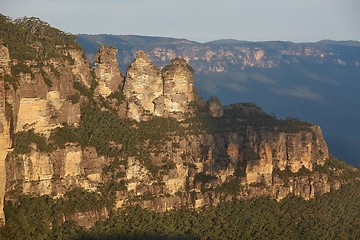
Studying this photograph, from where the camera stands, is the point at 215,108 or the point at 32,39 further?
the point at 215,108

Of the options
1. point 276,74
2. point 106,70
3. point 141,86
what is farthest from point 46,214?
point 276,74

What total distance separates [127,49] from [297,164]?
92475mm

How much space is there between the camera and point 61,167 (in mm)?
46125

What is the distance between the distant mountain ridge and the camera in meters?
145

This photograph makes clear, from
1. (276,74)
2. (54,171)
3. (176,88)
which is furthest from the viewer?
(276,74)

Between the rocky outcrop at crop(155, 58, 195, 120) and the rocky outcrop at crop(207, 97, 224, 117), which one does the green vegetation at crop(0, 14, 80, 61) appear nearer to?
the rocky outcrop at crop(155, 58, 195, 120)

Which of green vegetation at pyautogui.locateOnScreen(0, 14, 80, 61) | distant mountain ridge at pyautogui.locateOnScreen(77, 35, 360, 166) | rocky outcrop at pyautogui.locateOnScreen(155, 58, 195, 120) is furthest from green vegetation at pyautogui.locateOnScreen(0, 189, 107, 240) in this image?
distant mountain ridge at pyautogui.locateOnScreen(77, 35, 360, 166)

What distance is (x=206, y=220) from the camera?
5175 centimetres

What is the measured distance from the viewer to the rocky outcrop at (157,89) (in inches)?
2212

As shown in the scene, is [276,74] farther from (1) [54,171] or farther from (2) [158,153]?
(1) [54,171]

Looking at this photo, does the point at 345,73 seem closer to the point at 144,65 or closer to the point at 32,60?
the point at 144,65

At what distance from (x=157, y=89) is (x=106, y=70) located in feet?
15.3

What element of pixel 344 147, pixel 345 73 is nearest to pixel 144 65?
pixel 344 147

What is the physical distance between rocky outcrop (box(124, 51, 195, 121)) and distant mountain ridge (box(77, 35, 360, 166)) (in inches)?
2778
